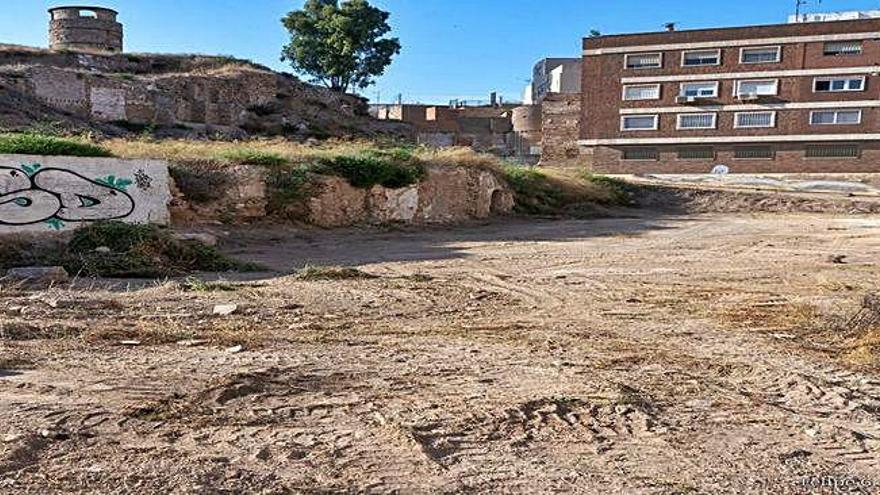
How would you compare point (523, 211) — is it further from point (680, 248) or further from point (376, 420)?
point (376, 420)

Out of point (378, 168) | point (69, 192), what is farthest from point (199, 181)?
point (378, 168)

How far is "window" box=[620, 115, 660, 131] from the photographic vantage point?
5222cm

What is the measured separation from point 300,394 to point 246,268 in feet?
26.4

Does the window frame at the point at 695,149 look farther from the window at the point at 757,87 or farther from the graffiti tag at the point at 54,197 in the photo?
the graffiti tag at the point at 54,197

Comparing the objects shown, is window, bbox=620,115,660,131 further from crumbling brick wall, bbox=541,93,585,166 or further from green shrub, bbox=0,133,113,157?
green shrub, bbox=0,133,113,157

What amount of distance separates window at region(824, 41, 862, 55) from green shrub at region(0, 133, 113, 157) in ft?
153

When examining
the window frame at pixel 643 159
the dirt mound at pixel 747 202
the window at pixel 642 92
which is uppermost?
the window at pixel 642 92

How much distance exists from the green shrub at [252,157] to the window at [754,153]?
125 feet

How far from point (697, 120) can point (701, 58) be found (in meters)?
4.26

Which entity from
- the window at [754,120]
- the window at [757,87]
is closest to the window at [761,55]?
the window at [757,87]

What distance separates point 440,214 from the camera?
2502 cm

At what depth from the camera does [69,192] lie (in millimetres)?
14914

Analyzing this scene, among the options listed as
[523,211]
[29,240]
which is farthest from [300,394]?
[523,211]

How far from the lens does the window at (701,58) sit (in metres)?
50.7
